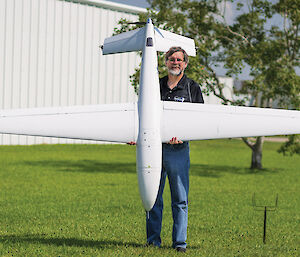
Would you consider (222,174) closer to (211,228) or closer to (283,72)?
(283,72)

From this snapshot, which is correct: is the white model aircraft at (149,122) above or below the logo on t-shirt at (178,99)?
below

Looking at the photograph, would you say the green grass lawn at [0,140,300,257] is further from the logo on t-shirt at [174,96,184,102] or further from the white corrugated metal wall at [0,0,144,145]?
the white corrugated metal wall at [0,0,144,145]

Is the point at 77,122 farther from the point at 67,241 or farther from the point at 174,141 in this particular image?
the point at 67,241

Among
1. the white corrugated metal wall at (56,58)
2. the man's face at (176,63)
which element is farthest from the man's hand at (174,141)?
the white corrugated metal wall at (56,58)

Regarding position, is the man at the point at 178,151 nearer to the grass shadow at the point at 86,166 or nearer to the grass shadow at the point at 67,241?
the grass shadow at the point at 67,241

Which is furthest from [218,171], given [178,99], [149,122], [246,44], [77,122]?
[77,122]

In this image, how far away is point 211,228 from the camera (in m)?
8.12

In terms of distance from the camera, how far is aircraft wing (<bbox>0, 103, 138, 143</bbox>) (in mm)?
5223

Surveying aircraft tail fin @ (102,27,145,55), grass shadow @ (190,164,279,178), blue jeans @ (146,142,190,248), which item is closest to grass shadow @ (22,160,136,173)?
grass shadow @ (190,164,279,178)

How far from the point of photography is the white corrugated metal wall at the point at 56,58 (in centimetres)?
3009

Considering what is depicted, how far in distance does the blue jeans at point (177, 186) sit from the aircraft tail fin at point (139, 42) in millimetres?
1244

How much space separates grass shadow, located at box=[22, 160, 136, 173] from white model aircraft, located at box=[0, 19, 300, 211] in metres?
13.6

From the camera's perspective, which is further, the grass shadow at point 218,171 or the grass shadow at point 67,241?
the grass shadow at point 218,171

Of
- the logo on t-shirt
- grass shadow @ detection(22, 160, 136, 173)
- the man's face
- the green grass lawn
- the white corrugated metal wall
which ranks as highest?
the white corrugated metal wall
